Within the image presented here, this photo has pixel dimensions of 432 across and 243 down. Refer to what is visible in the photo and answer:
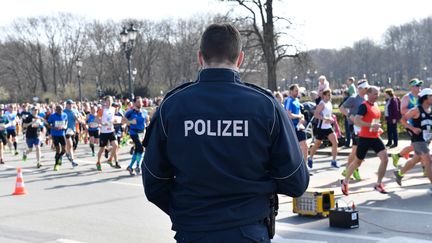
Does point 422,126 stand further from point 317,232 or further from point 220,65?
point 220,65

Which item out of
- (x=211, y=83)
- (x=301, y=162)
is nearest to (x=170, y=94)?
(x=211, y=83)

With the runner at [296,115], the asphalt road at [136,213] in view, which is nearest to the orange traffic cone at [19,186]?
the asphalt road at [136,213]

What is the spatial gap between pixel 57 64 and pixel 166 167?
93199 millimetres

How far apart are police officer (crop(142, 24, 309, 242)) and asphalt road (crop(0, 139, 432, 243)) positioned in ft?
15.8

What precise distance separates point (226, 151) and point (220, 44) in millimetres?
502

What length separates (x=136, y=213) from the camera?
981cm

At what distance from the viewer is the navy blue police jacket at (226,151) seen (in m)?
2.83

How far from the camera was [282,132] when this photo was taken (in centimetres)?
288

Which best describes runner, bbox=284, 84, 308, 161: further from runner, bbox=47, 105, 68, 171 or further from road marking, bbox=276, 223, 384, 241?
runner, bbox=47, 105, 68, 171

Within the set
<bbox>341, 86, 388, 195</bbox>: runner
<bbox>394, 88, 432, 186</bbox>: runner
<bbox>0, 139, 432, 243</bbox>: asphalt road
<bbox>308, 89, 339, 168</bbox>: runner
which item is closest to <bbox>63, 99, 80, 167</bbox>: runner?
<bbox>0, 139, 432, 243</bbox>: asphalt road

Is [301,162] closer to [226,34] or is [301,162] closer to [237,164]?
[237,164]

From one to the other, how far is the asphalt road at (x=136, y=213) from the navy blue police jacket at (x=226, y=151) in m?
4.82

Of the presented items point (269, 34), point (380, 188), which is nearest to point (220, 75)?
point (380, 188)

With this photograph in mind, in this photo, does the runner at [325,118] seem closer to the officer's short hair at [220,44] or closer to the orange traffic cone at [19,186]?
the orange traffic cone at [19,186]
